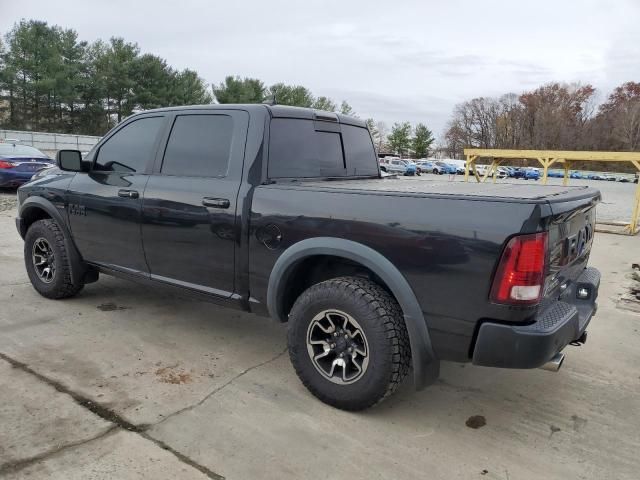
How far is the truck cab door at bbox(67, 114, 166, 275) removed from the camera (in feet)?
13.4

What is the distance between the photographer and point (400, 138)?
98875 millimetres

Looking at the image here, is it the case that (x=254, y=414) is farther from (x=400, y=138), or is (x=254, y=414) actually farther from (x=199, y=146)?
(x=400, y=138)

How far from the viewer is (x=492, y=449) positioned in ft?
9.23

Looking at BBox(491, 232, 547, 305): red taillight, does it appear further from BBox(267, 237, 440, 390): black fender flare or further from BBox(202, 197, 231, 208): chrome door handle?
BBox(202, 197, 231, 208): chrome door handle

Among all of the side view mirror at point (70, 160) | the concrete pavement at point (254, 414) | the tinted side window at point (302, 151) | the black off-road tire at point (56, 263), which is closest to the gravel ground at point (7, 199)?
the black off-road tire at point (56, 263)

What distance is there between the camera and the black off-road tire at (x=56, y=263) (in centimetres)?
473

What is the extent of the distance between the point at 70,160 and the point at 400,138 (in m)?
98.0

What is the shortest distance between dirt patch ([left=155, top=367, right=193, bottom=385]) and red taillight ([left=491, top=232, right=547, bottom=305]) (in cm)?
211

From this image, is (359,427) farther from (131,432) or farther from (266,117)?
(266,117)

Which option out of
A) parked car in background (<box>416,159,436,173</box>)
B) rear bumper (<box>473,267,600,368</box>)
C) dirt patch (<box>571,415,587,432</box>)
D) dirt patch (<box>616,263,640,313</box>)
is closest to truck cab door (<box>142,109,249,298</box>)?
rear bumper (<box>473,267,600,368</box>)

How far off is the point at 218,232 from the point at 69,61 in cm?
5446

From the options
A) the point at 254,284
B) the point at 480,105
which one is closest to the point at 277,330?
the point at 254,284

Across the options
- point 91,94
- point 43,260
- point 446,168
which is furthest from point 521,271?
point 446,168

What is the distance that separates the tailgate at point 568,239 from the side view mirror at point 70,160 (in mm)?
3814
